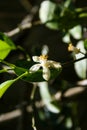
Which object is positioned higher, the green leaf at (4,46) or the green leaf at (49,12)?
the green leaf at (49,12)

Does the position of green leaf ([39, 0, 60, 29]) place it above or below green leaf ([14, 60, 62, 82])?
above

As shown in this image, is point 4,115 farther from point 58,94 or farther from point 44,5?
point 44,5

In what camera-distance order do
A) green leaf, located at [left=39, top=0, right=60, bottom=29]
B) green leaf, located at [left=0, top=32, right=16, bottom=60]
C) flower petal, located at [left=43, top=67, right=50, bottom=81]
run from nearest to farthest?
flower petal, located at [left=43, top=67, right=50, bottom=81] < green leaf, located at [left=0, top=32, right=16, bottom=60] < green leaf, located at [left=39, top=0, right=60, bottom=29]

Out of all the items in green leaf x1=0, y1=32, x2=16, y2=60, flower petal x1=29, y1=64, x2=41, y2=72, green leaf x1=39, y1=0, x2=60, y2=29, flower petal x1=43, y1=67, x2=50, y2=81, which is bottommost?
flower petal x1=43, y1=67, x2=50, y2=81

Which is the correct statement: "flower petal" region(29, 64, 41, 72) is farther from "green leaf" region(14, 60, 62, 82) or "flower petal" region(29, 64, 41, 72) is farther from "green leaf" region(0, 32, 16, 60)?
"green leaf" region(0, 32, 16, 60)

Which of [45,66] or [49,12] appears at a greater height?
[49,12]

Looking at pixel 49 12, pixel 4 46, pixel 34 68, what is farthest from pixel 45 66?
pixel 49 12

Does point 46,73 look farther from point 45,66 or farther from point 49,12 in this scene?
point 49,12

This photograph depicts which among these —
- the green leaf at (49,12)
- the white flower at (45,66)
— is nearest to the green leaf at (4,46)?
the white flower at (45,66)

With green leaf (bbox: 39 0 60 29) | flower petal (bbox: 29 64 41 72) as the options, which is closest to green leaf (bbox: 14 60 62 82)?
flower petal (bbox: 29 64 41 72)

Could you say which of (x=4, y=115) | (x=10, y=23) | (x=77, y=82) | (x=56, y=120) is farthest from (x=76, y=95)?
(x=10, y=23)

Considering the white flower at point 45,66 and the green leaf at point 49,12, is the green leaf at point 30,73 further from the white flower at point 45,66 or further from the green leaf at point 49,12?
the green leaf at point 49,12
